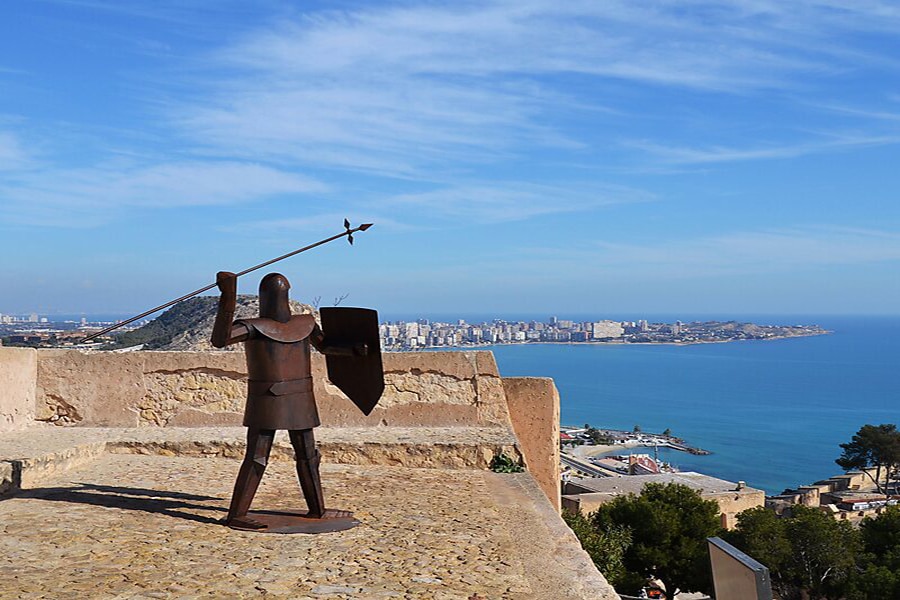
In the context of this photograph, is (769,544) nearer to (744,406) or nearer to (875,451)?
(875,451)

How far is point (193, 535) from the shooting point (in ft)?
16.9

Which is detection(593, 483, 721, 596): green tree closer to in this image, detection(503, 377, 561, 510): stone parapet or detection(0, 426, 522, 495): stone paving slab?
detection(503, 377, 561, 510): stone parapet

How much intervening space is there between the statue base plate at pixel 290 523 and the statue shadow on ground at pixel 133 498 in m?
0.27

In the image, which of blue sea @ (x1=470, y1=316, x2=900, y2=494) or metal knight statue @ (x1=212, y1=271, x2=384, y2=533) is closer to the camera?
metal knight statue @ (x1=212, y1=271, x2=384, y2=533)

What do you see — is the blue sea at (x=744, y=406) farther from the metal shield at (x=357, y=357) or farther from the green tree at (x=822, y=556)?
the metal shield at (x=357, y=357)

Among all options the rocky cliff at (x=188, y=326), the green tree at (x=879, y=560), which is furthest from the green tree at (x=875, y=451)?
the rocky cliff at (x=188, y=326)

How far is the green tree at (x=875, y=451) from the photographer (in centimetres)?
5728

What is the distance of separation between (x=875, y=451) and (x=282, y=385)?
61246mm

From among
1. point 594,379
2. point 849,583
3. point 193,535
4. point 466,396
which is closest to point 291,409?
point 193,535

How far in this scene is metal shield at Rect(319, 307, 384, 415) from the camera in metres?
5.68

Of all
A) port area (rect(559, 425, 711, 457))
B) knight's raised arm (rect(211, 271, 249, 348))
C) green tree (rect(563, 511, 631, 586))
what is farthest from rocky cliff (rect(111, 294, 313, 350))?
port area (rect(559, 425, 711, 457))

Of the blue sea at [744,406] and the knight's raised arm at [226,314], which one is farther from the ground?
the knight's raised arm at [226,314]

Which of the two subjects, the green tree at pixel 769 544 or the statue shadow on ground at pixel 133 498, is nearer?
the statue shadow on ground at pixel 133 498

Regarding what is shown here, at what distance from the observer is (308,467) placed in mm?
5488
